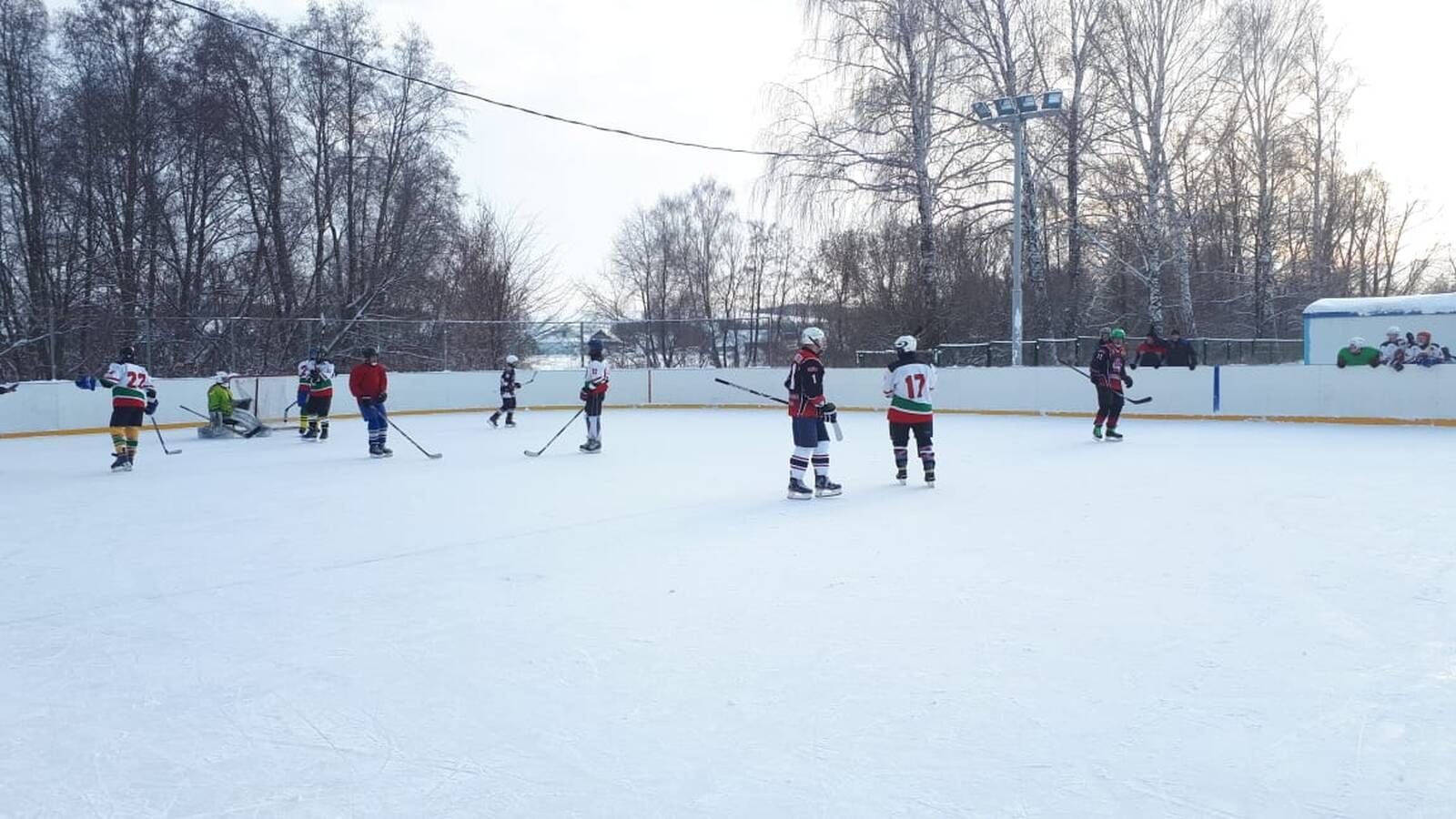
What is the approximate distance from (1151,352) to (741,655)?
14054 millimetres

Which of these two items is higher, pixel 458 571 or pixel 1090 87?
pixel 1090 87

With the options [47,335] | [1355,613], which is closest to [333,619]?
[1355,613]

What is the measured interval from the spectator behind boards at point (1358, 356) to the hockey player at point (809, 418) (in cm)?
1005

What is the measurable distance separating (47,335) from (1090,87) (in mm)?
21539

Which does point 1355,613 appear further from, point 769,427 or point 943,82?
point 943,82

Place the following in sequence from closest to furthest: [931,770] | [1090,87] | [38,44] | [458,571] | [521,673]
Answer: [931,770]
[521,673]
[458,571]
[38,44]
[1090,87]

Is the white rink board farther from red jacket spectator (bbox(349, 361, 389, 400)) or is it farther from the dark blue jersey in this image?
red jacket spectator (bbox(349, 361, 389, 400))

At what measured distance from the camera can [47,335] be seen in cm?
1608

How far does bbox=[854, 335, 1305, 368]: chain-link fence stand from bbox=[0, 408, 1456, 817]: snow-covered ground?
36.9 feet

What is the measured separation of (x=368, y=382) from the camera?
11062 millimetres

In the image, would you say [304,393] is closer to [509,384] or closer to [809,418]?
[509,384]

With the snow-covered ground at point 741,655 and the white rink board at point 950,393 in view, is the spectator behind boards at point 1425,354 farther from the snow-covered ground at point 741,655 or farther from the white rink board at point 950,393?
the snow-covered ground at point 741,655

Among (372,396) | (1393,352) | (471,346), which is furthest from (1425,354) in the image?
(471,346)

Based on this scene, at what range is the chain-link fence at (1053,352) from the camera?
60.7ft
